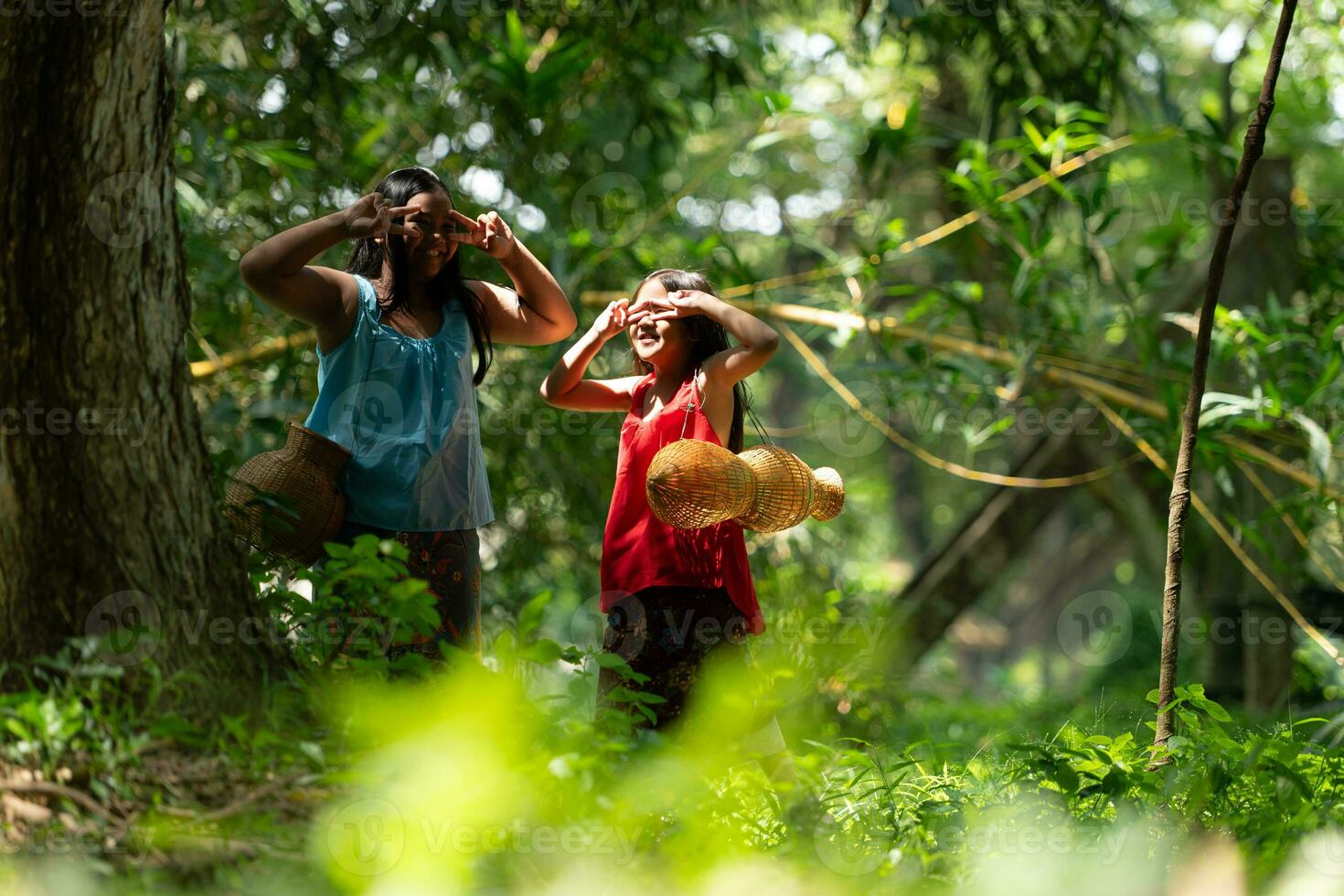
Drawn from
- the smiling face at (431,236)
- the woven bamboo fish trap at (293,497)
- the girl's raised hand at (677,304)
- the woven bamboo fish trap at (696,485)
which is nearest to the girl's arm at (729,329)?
the girl's raised hand at (677,304)

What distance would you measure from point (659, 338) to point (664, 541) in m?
0.50

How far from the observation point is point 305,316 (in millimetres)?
2752

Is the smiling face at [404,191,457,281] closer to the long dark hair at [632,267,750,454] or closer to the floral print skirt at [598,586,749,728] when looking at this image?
the long dark hair at [632,267,750,454]

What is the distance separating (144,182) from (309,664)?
926mm

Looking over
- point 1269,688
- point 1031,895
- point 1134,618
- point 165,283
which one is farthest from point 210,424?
point 1134,618

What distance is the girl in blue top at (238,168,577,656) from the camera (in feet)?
9.04

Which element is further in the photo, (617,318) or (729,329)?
(617,318)

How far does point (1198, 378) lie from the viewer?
8.79 ft

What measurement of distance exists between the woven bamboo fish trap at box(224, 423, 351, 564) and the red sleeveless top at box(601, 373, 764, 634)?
662 mm

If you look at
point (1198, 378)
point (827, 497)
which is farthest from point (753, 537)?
point (1198, 378)

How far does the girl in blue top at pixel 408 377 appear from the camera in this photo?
2754 mm

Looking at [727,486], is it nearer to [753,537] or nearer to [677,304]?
[677,304]

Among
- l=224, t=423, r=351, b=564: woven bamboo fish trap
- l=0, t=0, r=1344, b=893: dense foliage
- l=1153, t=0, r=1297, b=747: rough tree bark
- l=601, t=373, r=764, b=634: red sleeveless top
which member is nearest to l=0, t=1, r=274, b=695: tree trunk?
l=0, t=0, r=1344, b=893: dense foliage

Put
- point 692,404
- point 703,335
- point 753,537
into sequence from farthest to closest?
point 753,537 → point 703,335 → point 692,404
